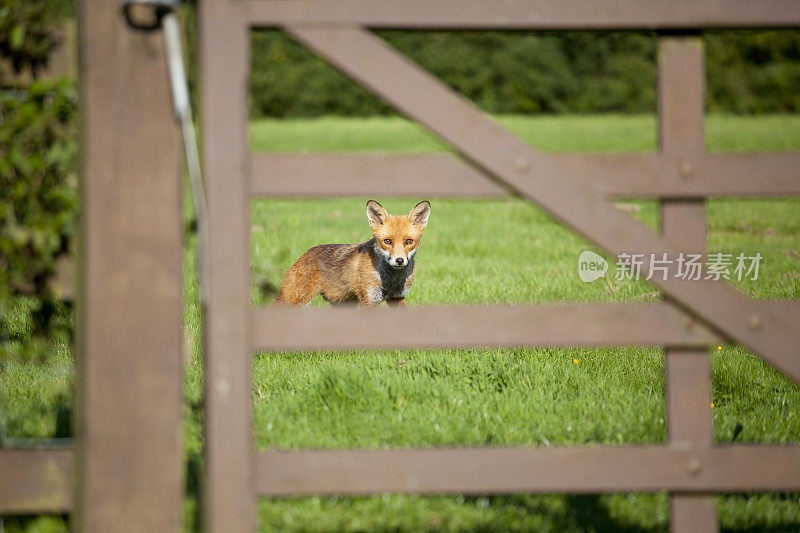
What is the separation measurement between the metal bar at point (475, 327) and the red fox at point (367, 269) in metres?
3.95

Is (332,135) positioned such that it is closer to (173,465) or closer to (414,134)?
(414,134)

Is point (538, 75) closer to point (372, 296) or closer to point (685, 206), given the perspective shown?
point (372, 296)

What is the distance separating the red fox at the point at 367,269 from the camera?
21.6 feet

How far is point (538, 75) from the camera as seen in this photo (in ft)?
108

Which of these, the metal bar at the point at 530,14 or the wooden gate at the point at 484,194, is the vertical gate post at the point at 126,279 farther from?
the metal bar at the point at 530,14

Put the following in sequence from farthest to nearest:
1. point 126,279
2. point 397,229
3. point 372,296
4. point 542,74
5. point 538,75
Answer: point 542,74 < point 538,75 < point 372,296 < point 397,229 < point 126,279

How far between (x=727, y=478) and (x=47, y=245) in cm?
230

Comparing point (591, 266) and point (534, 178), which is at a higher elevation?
point (591, 266)

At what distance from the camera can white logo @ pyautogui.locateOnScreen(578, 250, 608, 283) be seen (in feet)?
25.2

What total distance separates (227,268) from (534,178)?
951 mm

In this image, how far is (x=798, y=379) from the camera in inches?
99.0

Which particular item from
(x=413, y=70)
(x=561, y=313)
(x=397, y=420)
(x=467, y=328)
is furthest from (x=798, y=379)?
(x=397, y=420)

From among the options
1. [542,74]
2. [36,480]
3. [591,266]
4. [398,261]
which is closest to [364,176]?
[36,480]

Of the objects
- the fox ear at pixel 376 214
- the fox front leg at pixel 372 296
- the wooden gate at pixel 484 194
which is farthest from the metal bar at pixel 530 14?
the fox front leg at pixel 372 296
